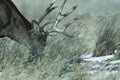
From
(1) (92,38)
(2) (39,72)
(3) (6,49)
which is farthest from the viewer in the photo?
(1) (92,38)

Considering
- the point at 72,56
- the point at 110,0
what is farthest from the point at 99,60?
the point at 110,0

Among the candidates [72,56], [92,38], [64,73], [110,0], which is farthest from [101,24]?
[110,0]

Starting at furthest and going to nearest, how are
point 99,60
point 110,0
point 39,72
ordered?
point 110,0, point 99,60, point 39,72

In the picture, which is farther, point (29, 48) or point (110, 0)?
point (110, 0)

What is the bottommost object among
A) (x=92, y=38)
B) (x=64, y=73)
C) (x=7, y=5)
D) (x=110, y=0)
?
(x=110, y=0)

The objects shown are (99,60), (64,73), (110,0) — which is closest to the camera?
(64,73)

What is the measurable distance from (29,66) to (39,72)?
3.06 feet

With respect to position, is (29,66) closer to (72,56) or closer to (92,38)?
(72,56)

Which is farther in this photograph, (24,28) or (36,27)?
(24,28)

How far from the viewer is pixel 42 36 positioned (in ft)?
38.2

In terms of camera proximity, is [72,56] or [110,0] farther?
[110,0]

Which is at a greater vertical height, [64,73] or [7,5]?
[7,5]

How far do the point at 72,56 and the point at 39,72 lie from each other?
110 inches

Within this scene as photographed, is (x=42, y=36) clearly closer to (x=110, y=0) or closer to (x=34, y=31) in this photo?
(x=34, y=31)
